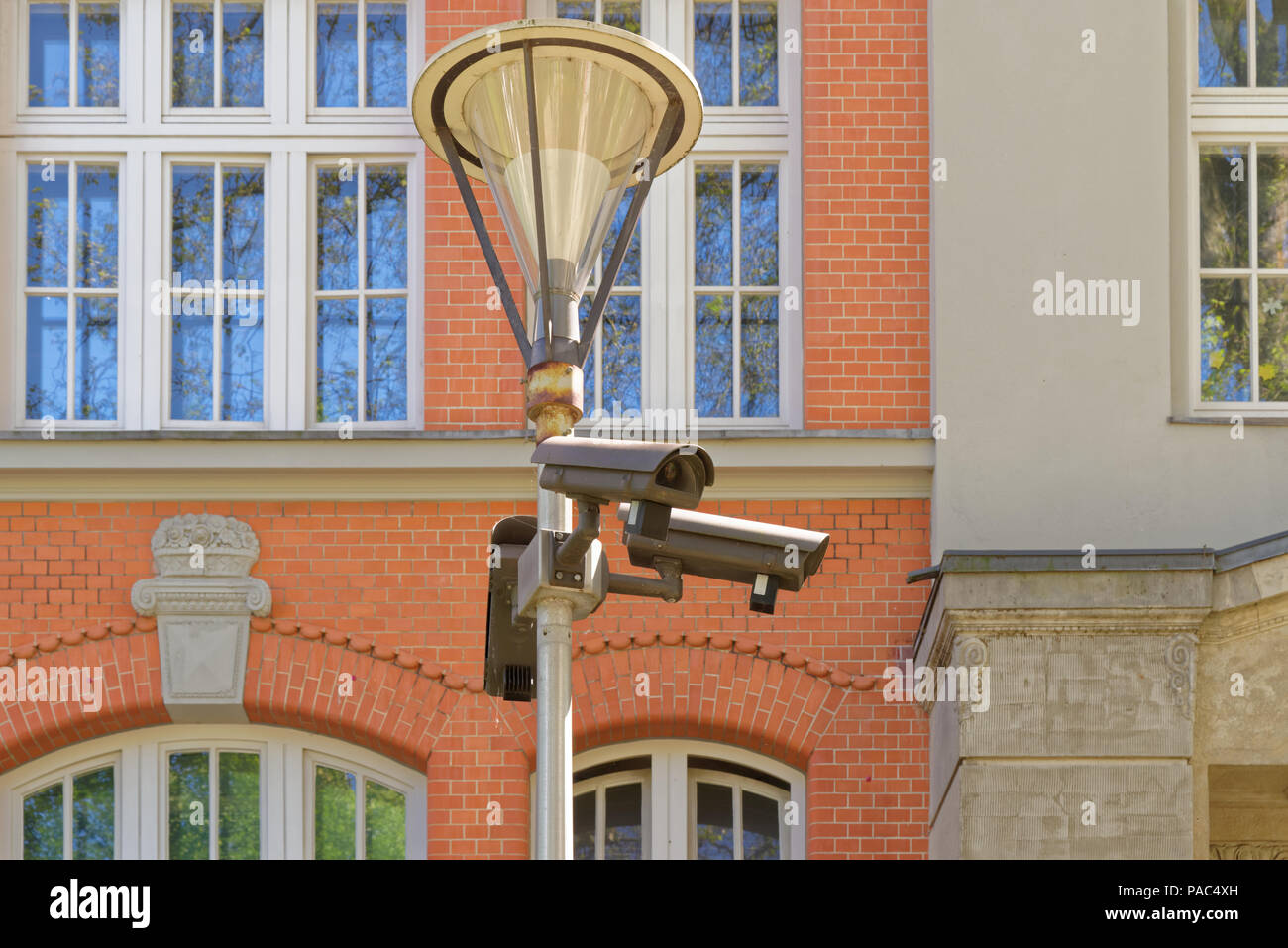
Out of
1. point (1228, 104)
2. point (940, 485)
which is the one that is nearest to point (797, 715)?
point (940, 485)

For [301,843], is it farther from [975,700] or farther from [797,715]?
[975,700]

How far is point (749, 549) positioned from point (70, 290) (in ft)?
22.0

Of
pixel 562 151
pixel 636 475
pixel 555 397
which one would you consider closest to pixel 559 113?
pixel 562 151

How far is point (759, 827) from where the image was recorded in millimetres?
11531

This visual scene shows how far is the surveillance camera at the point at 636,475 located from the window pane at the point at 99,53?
6.90 metres

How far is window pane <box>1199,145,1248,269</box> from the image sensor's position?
12.0 metres

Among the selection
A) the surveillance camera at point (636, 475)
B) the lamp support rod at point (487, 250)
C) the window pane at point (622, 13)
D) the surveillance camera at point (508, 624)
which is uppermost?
the window pane at point (622, 13)

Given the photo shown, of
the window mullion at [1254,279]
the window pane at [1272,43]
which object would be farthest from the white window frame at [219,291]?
the window pane at [1272,43]

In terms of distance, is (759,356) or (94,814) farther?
(759,356)

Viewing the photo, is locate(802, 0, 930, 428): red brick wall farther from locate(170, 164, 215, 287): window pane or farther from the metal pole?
the metal pole

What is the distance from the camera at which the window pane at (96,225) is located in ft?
39.9

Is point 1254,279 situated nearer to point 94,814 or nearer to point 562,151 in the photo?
point 562,151

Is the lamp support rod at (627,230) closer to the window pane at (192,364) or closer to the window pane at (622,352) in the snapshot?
the window pane at (622,352)

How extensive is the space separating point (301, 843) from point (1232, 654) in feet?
16.0
